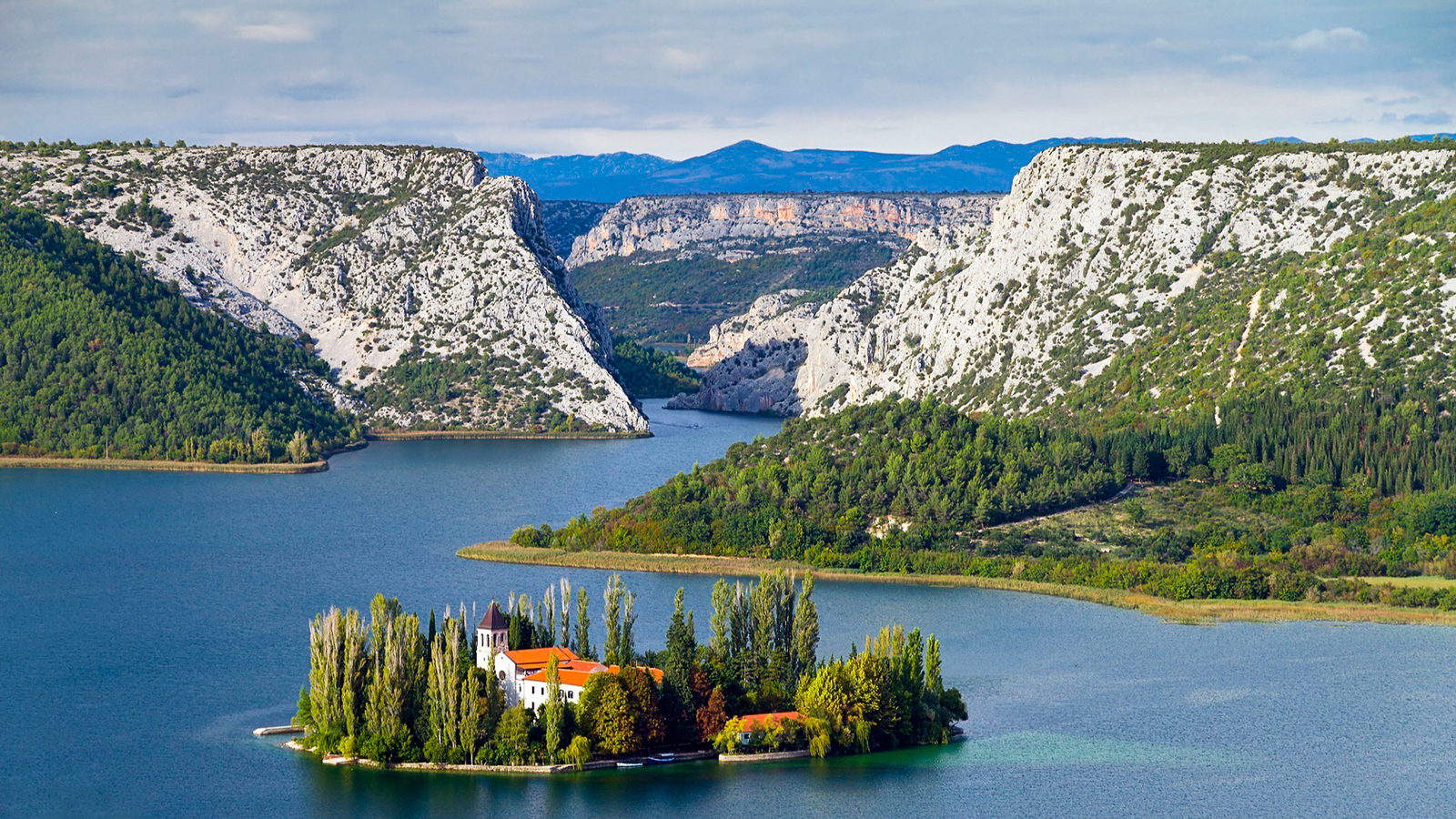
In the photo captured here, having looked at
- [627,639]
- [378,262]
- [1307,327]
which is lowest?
[627,639]

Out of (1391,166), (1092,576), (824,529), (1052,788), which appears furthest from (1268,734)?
(1391,166)

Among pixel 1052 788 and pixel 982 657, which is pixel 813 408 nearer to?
pixel 982 657

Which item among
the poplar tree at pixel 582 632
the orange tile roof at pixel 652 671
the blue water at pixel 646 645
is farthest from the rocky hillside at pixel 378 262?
the orange tile roof at pixel 652 671

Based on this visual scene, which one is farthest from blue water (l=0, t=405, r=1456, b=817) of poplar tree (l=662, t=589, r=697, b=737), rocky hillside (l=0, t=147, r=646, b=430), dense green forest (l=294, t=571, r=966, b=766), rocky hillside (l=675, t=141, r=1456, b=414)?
rocky hillside (l=0, t=147, r=646, b=430)

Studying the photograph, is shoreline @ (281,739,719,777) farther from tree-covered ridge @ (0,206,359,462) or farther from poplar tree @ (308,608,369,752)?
tree-covered ridge @ (0,206,359,462)

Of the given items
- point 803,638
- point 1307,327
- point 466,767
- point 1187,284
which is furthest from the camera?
point 1187,284

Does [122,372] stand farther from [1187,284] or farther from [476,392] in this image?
[1187,284]

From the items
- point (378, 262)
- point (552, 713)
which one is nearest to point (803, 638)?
point (552, 713)
